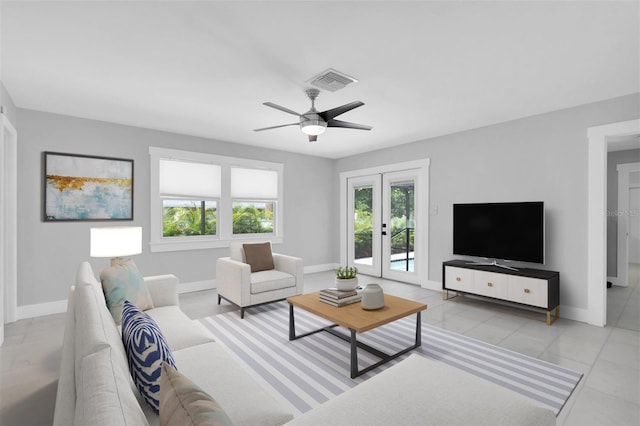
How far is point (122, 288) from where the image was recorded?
2340 mm

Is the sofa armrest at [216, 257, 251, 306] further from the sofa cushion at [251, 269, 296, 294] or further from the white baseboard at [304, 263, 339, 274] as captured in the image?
the white baseboard at [304, 263, 339, 274]

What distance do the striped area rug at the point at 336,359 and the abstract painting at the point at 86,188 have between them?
2090 millimetres

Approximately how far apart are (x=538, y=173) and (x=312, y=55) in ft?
10.7

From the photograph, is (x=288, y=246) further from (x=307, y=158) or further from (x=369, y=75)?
(x=369, y=75)

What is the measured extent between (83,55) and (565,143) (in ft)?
16.3

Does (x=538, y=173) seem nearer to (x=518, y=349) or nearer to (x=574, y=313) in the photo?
(x=574, y=313)

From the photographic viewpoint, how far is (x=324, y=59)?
8.55ft

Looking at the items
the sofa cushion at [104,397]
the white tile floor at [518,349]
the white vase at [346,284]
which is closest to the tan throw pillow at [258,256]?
the white tile floor at [518,349]

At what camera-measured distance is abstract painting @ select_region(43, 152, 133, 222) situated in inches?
155

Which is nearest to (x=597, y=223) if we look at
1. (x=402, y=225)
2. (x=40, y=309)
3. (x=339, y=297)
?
(x=402, y=225)

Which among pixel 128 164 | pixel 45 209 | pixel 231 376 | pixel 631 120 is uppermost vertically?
pixel 631 120

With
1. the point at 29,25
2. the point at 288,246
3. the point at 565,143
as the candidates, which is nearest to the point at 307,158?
the point at 288,246

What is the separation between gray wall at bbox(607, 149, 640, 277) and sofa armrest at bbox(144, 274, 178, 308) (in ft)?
22.6

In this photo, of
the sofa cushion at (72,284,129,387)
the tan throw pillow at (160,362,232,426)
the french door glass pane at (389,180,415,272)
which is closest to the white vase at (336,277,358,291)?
the sofa cushion at (72,284,129,387)
